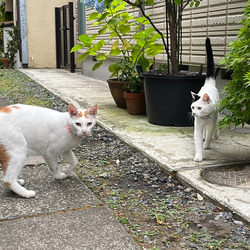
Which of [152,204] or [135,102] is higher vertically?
[135,102]

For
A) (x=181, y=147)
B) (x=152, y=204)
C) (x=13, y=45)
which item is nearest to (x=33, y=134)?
(x=152, y=204)

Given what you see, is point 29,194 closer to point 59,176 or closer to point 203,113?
point 59,176

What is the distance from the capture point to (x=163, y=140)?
11.7 ft

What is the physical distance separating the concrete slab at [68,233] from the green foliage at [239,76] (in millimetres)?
1318

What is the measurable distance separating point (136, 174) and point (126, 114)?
207 centimetres

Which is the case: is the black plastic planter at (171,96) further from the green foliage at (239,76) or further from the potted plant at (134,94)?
the green foliage at (239,76)

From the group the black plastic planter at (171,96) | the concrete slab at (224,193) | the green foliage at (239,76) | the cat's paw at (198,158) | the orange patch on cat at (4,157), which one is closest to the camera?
the concrete slab at (224,193)

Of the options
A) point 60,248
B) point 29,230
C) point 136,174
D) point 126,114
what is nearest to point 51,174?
point 136,174

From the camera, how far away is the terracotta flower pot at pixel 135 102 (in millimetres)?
4656

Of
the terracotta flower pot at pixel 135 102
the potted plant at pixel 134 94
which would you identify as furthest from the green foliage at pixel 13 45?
the terracotta flower pot at pixel 135 102

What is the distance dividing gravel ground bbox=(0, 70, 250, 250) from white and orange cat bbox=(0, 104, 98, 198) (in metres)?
0.45

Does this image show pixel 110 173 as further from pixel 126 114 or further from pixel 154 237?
pixel 126 114

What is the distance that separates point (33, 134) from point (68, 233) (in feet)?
2.59

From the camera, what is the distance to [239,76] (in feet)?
8.73
